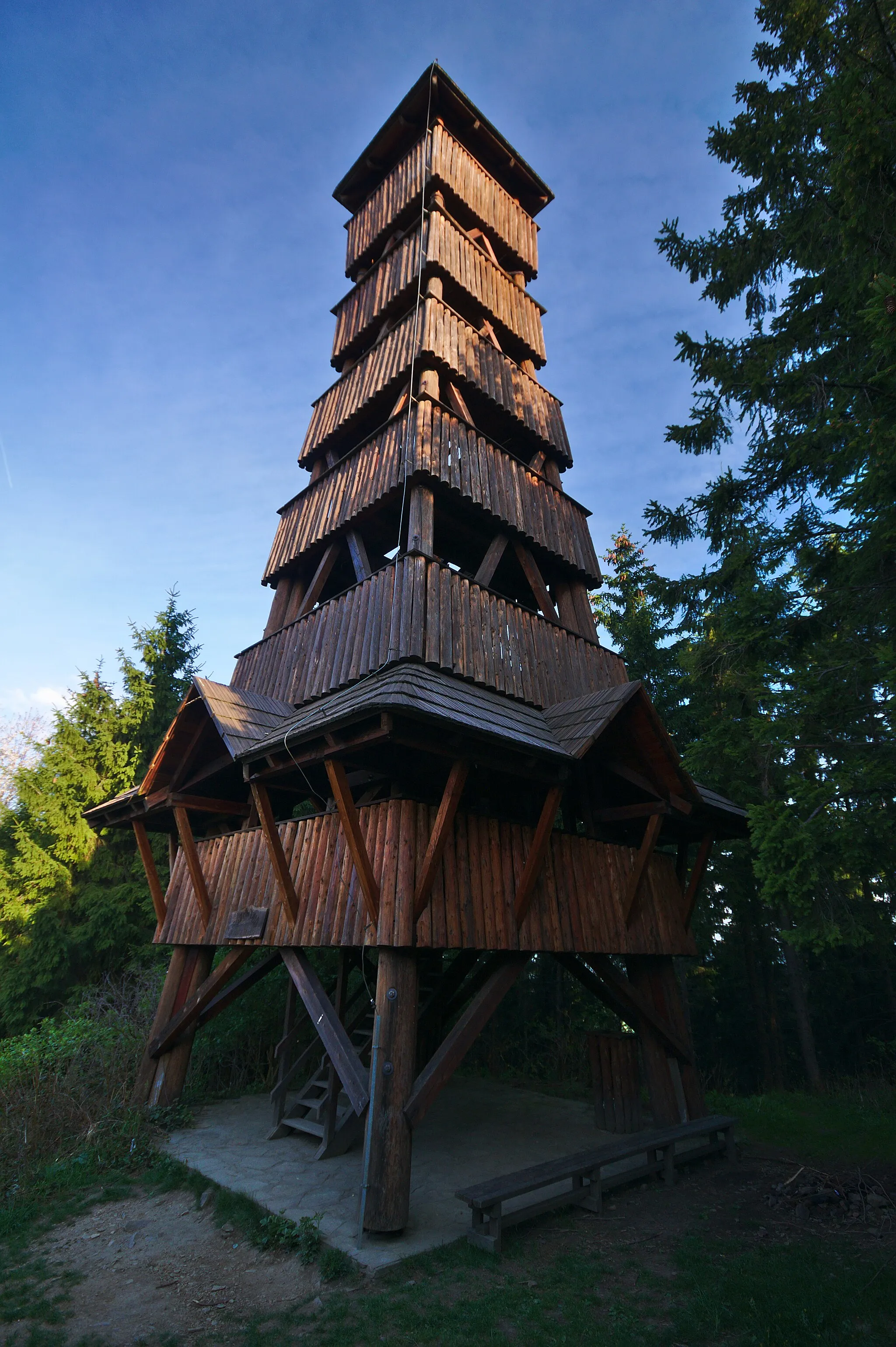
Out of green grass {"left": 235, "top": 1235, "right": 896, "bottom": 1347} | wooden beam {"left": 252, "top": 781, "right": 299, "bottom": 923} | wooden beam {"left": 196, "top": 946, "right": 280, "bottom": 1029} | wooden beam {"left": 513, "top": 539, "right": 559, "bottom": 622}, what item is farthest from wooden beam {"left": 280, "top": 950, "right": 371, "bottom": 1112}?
wooden beam {"left": 513, "top": 539, "right": 559, "bottom": 622}

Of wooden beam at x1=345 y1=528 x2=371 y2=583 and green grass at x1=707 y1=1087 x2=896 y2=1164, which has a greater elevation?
wooden beam at x1=345 y1=528 x2=371 y2=583

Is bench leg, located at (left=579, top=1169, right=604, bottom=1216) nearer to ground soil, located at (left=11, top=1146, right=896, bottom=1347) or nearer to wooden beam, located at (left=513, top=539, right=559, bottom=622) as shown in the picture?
ground soil, located at (left=11, top=1146, right=896, bottom=1347)

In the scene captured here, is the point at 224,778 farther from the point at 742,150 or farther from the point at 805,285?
the point at 742,150

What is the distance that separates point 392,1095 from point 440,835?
2198 mm

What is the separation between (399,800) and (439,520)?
5745 millimetres

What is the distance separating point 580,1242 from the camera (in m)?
5.88

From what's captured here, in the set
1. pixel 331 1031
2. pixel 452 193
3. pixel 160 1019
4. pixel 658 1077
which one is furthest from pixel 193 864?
pixel 452 193

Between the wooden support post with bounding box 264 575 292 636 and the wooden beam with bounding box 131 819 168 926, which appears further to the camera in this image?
the wooden support post with bounding box 264 575 292 636

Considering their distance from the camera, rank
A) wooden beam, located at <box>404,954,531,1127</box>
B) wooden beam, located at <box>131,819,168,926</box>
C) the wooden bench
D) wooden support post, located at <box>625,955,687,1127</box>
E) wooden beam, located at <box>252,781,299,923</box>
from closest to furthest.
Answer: the wooden bench
wooden beam, located at <box>404,954,531,1127</box>
wooden beam, located at <box>252,781,299,923</box>
wooden support post, located at <box>625,955,687,1127</box>
wooden beam, located at <box>131,819,168,926</box>

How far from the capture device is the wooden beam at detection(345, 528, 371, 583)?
10352mm

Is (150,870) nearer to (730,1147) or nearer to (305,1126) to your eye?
(305,1126)

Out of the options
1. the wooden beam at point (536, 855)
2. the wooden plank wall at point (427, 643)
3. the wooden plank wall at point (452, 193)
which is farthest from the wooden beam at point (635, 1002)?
the wooden plank wall at point (452, 193)

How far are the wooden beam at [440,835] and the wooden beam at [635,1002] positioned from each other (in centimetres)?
316

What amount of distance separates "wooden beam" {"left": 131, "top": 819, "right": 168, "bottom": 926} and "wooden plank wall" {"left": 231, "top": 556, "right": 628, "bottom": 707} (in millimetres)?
2835
